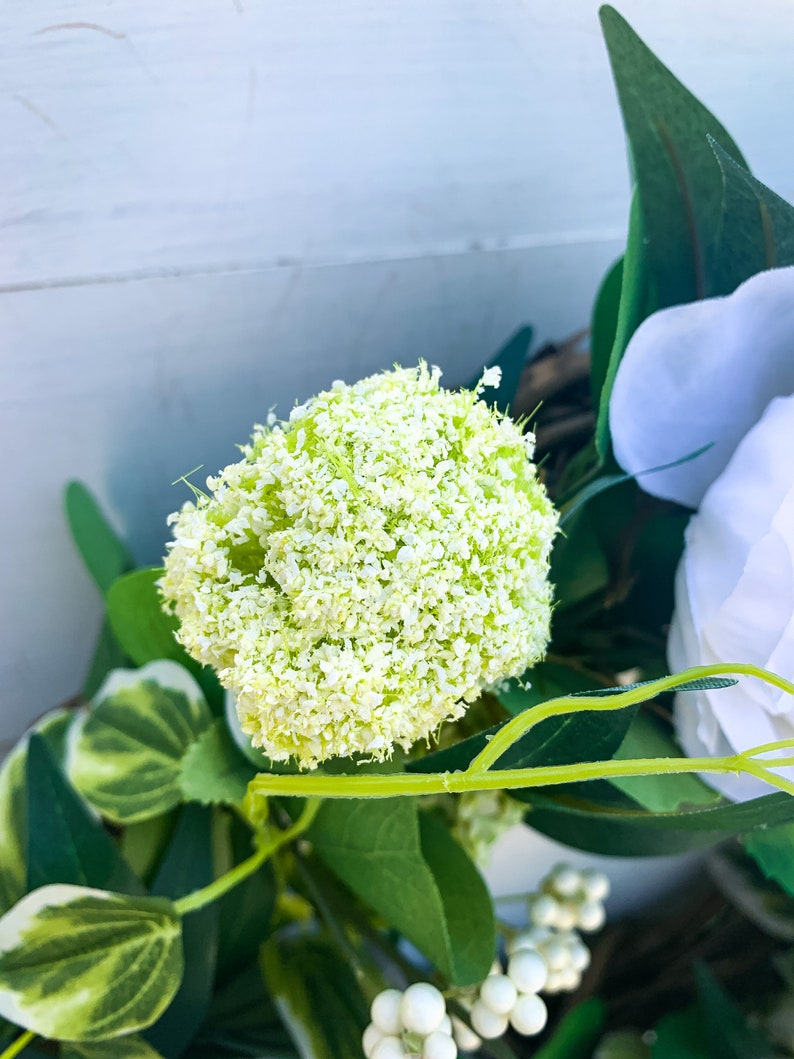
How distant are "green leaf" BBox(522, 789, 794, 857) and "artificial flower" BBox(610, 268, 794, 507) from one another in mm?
110

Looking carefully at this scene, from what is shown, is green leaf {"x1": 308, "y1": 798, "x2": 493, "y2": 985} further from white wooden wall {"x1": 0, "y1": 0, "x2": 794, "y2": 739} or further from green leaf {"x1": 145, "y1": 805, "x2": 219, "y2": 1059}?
white wooden wall {"x1": 0, "y1": 0, "x2": 794, "y2": 739}

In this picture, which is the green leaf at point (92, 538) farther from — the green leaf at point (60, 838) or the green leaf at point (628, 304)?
the green leaf at point (628, 304)

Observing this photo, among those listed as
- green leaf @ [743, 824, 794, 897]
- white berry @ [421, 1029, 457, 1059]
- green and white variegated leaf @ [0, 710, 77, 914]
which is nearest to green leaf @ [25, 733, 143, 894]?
green and white variegated leaf @ [0, 710, 77, 914]

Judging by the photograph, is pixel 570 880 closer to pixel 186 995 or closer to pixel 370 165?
pixel 186 995

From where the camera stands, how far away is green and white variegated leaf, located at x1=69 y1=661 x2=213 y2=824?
34 cm

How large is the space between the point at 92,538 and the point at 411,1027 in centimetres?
26

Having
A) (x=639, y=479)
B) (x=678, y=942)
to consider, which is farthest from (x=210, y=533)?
(x=678, y=942)

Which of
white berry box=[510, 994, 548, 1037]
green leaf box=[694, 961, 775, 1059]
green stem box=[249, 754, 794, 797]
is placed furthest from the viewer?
green leaf box=[694, 961, 775, 1059]

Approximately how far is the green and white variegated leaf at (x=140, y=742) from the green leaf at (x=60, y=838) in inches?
0.8

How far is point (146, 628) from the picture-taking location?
A: 1.15ft

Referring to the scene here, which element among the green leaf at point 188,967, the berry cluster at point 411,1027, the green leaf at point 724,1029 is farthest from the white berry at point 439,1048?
the green leaf at point 724,1029

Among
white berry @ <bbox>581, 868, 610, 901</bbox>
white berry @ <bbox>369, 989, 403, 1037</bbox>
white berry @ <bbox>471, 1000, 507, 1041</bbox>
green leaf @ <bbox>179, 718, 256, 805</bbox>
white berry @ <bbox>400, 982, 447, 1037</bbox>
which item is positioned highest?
green leaf @ <bbox>179, 718, 256, 805</bbox>

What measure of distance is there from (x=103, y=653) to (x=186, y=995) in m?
0.17

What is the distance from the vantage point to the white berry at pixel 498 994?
0.30 m
